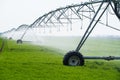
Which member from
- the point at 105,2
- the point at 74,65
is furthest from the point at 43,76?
the point at 105,2

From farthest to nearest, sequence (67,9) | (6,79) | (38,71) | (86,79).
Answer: (67,9) → (38,71) → (86,79) → (6,79)

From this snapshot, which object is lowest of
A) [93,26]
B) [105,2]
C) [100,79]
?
[100,79]

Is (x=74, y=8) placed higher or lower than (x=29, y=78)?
higher

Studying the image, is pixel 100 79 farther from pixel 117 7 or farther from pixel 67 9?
pixel 67 9

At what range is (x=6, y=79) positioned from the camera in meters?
16.2

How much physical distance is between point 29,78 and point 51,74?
206 centimetres

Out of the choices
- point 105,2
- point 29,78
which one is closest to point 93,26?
point 105,2

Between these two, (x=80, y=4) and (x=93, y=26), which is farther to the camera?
(x=80, y=4)

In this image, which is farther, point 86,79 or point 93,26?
point 93,26

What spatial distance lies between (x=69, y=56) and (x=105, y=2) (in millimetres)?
4101

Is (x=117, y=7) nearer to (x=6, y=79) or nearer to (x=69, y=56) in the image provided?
(x=69, y=56)

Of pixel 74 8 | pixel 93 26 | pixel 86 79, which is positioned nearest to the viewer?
pixel 86 79

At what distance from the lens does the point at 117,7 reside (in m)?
23.9

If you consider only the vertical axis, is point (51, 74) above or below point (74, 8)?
below
